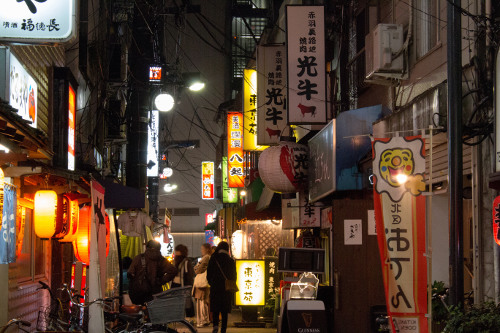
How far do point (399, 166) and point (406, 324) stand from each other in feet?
7.15

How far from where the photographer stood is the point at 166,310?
11.4 m

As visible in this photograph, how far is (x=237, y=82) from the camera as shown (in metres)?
54.7

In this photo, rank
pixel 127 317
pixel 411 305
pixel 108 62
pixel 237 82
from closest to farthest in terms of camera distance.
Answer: pixel 411 305 → pixel 127 317 → pixel 108 62 → pixel 237 82

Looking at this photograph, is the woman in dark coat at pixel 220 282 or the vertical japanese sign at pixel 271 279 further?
the vertical japanese sign at pixel 271 279

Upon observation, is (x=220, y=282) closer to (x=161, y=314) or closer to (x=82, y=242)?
(x=82, y=242)

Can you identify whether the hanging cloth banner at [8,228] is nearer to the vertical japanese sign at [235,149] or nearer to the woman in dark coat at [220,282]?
the woman in dark coat at [220,282]

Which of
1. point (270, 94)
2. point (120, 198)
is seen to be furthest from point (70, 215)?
point (270, 94)

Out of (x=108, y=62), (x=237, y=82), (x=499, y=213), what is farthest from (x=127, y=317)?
(x=237, y=82)

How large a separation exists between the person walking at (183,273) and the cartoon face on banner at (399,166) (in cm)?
1161

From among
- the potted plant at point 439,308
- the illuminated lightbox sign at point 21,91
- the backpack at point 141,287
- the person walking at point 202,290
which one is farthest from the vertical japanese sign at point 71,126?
the potted plant at point 439,308

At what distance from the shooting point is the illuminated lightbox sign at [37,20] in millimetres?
9266

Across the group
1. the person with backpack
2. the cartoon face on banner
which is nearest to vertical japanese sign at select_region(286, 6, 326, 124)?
the person with backpack

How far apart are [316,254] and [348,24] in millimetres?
6332

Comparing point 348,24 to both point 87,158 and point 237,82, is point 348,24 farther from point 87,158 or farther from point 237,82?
point 237,82
